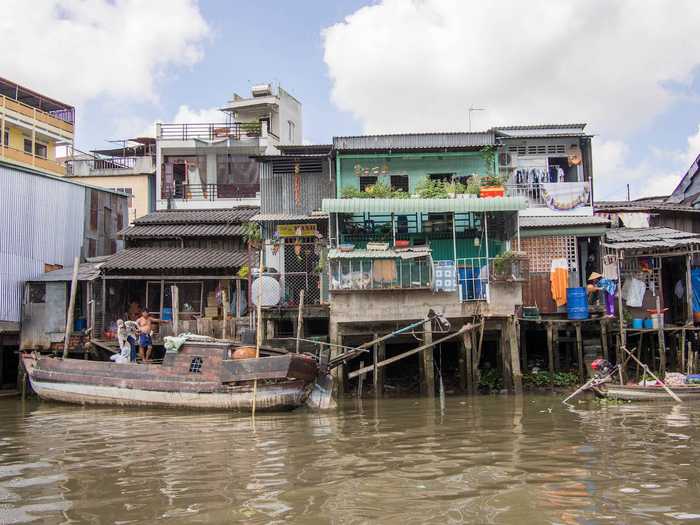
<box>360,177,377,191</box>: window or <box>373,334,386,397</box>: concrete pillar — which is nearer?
<box>373,334,386,397</box>: concrete pillar

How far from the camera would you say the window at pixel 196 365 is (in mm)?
17766

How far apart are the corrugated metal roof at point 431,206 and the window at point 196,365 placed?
599 cm

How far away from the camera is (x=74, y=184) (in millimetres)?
27953

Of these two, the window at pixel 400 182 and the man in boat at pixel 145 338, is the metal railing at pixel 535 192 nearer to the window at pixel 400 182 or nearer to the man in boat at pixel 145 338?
the window at pixel 400 182

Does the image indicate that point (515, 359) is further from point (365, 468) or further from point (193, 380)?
point (365, 468)

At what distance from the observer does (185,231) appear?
88.4 feet

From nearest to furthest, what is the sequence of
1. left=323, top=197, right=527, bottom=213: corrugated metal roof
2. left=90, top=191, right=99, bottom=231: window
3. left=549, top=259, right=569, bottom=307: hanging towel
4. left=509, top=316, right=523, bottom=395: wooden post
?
left=509, top=316, right=523, bottom=395: wooden post < left=323, top=197, right=527, bottom=213: corrugated metal roof < left=549, top=259, right=569, bottom=307: hanging towel < left=90, top=191, right=99, bottom=231: window

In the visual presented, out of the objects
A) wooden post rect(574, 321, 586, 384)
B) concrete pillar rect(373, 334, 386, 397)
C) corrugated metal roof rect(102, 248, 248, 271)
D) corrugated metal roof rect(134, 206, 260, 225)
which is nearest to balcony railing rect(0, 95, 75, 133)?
corrugated metal roof rect(134, 206, 260, 225)

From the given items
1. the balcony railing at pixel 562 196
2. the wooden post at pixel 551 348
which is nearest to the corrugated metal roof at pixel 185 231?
the balcony railing at pixel 562 196

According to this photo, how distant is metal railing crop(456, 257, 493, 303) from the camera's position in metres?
19.8

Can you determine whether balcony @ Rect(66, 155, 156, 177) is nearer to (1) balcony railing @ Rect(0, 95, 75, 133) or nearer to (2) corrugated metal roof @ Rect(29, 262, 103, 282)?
(1) balcony railing @ Rect(0, 95, 75, 133)

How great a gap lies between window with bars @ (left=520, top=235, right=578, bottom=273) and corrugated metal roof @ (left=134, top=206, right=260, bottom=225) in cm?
1164

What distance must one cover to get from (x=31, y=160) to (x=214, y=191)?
1068cm

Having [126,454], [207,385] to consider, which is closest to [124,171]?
[207,385]
